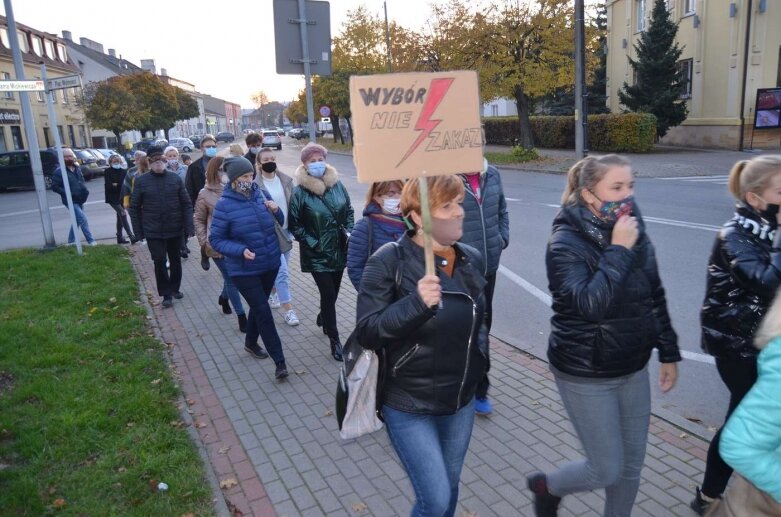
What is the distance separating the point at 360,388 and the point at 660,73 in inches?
1127

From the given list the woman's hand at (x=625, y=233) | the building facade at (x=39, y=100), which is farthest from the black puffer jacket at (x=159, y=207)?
the building facade at (x=39, y=100)

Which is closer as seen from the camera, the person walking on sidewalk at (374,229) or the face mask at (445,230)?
the face mask at (445,230)

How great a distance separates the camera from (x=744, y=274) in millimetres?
2834

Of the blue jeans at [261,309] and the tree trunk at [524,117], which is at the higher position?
the tree trunk at [524,117]

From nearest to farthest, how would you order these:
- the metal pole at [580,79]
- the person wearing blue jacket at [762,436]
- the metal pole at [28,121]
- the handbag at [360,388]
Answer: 1. the person wearing blue jacket at [762,436]
2. the handbag at [360,388]
3. the metal pole at [28,121]
4. the metal pole at [580,79]

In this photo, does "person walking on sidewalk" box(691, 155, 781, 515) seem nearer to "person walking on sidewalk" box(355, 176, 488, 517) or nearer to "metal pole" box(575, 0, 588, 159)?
"person walking on sidewalk" box(355, 176, 488, 517)

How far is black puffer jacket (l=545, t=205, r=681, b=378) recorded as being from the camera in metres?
2.55

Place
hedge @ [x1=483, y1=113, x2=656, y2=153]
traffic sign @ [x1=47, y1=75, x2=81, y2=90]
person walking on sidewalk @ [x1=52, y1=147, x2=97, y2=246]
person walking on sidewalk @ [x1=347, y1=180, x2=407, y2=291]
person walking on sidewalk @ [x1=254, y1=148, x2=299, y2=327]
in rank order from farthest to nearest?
hedge @ [x1=483, y1=113, x2=656, y2=153] → person walking on sidewalk @ [x1=52, y1=147, x2=97, y2=246] → traffic sign @ [x1=47, y1=75, x2=81, y2=90] → person walking on sidewalk @ [x1=254, y1=148, x2=299, y2=327] → person walking on sidewalk @ [x1=347, y1=180, x2=407, y2=291]

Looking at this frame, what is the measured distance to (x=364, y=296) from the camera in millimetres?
2609

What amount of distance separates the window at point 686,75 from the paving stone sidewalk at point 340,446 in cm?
2729

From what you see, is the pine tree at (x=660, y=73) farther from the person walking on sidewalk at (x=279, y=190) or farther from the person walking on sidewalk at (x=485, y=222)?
the person walking on sidewalk at (x=485, y=222)

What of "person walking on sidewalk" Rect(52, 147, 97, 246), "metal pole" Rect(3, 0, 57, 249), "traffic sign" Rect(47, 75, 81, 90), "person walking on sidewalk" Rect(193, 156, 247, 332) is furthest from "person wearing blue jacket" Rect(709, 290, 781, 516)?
"person walking on sidewalk" Rect(52, 147, 97, 246)

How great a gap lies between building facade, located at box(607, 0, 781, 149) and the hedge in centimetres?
334

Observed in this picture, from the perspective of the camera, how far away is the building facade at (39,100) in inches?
1628
